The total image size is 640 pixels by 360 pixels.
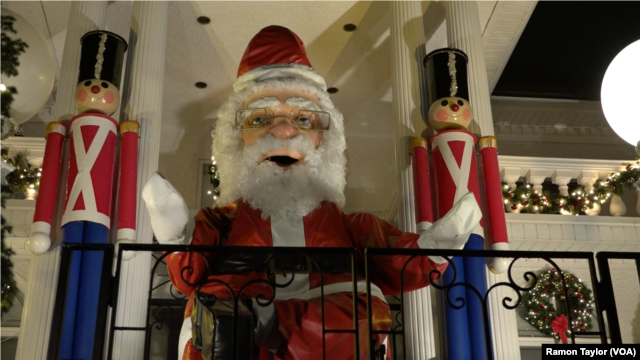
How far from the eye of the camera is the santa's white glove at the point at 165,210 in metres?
3.04

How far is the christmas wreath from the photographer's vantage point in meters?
7.68

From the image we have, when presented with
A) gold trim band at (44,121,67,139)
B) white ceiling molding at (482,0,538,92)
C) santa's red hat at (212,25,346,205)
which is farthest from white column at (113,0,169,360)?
white ceiling molding at (482,0,538,92)

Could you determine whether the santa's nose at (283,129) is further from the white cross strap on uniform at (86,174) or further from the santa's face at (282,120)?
the white cross strap on uniform at (86,174)

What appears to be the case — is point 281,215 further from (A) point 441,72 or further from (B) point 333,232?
(A) point 441,72

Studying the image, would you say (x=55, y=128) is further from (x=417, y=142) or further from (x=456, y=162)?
(x=456, y=162)

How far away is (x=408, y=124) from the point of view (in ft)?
21.1

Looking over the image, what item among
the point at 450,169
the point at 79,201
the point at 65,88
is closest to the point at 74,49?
the point at 65,88

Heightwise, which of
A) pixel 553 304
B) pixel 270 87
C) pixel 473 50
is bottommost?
pixel 553 304

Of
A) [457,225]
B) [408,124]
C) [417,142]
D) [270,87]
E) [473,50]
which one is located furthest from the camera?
[473,50]

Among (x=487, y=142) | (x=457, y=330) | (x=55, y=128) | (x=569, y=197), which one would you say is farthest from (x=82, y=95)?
(x=569, y=197)

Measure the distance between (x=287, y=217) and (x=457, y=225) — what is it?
1.01 meters

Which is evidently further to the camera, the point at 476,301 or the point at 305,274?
the point at 476,301

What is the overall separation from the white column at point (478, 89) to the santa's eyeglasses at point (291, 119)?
98.5 inches

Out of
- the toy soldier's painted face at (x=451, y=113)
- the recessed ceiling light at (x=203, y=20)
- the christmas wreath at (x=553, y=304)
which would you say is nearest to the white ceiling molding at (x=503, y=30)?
the toy soldier's painted face at (x=451, y=113)
